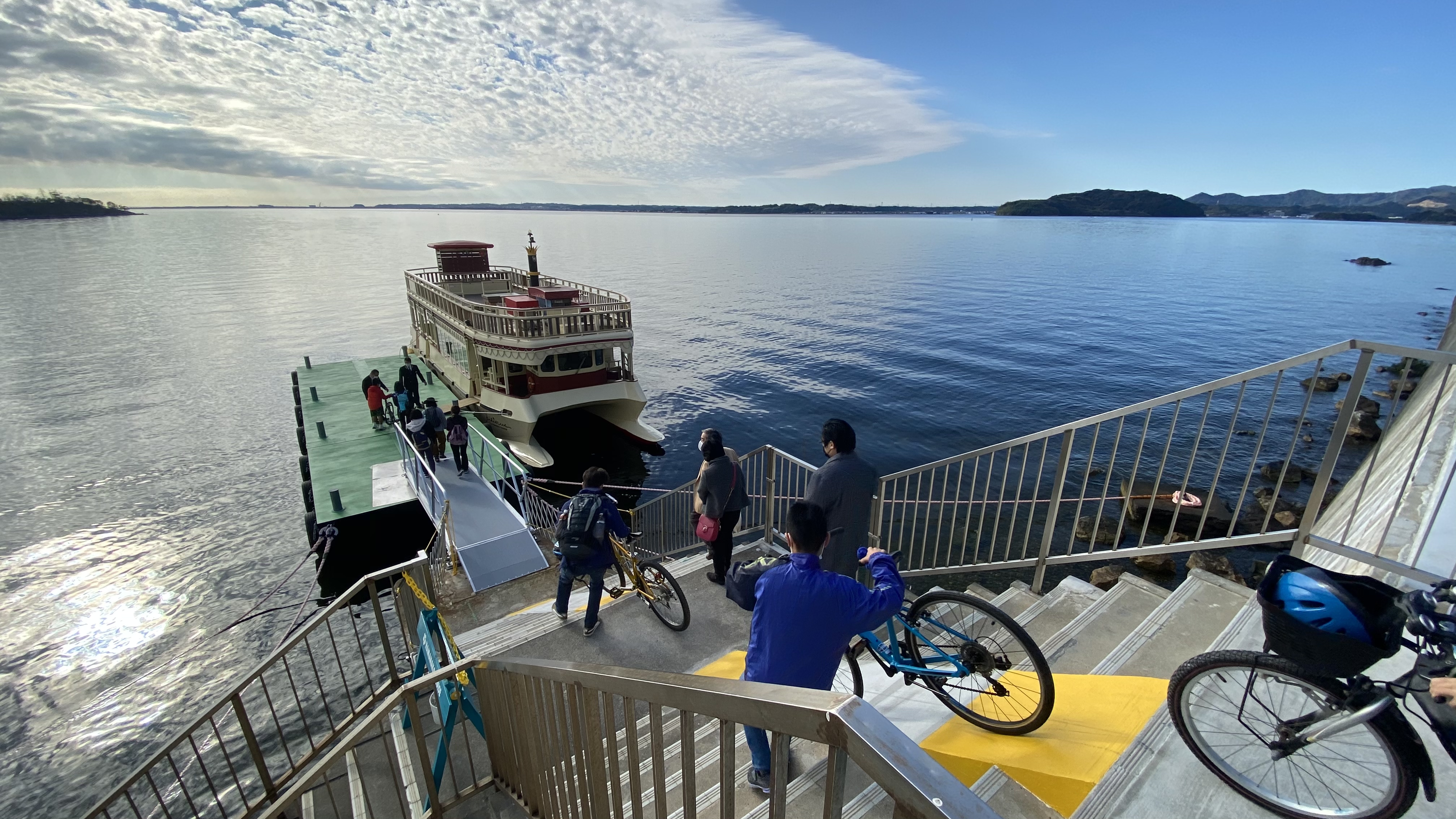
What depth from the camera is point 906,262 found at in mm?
85750

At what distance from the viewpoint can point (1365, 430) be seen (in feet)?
68.5

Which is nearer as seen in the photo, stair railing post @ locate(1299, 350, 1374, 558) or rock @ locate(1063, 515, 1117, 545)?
stair railing post @ locate(1299, 350, 1374, 558)

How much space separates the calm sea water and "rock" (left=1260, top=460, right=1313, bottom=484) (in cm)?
554

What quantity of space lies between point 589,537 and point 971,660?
351cm

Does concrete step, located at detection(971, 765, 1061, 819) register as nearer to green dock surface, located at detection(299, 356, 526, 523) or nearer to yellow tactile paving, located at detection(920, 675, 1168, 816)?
yellow tactile paving, located at detection(920, 675, 1168, 816)

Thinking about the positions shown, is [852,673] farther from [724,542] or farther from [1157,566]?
[1157,566]

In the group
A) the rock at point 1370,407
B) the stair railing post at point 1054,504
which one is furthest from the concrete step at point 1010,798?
the rock at point 1370,407

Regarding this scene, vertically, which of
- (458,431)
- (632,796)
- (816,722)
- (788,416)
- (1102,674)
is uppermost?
(816,722)

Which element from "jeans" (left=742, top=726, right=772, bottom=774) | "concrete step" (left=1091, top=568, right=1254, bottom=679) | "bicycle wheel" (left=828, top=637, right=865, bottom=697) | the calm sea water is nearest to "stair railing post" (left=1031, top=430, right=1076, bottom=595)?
"concrete step" (left=1091, top=568, right=1254, bottom=679)

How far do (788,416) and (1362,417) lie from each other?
2136cm

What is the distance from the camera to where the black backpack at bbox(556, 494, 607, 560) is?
18.2ft

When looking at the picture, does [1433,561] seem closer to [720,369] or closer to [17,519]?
[17,519]

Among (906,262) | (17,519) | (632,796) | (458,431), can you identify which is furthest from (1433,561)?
(906,262)

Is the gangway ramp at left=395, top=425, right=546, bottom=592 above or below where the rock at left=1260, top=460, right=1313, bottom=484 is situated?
above
